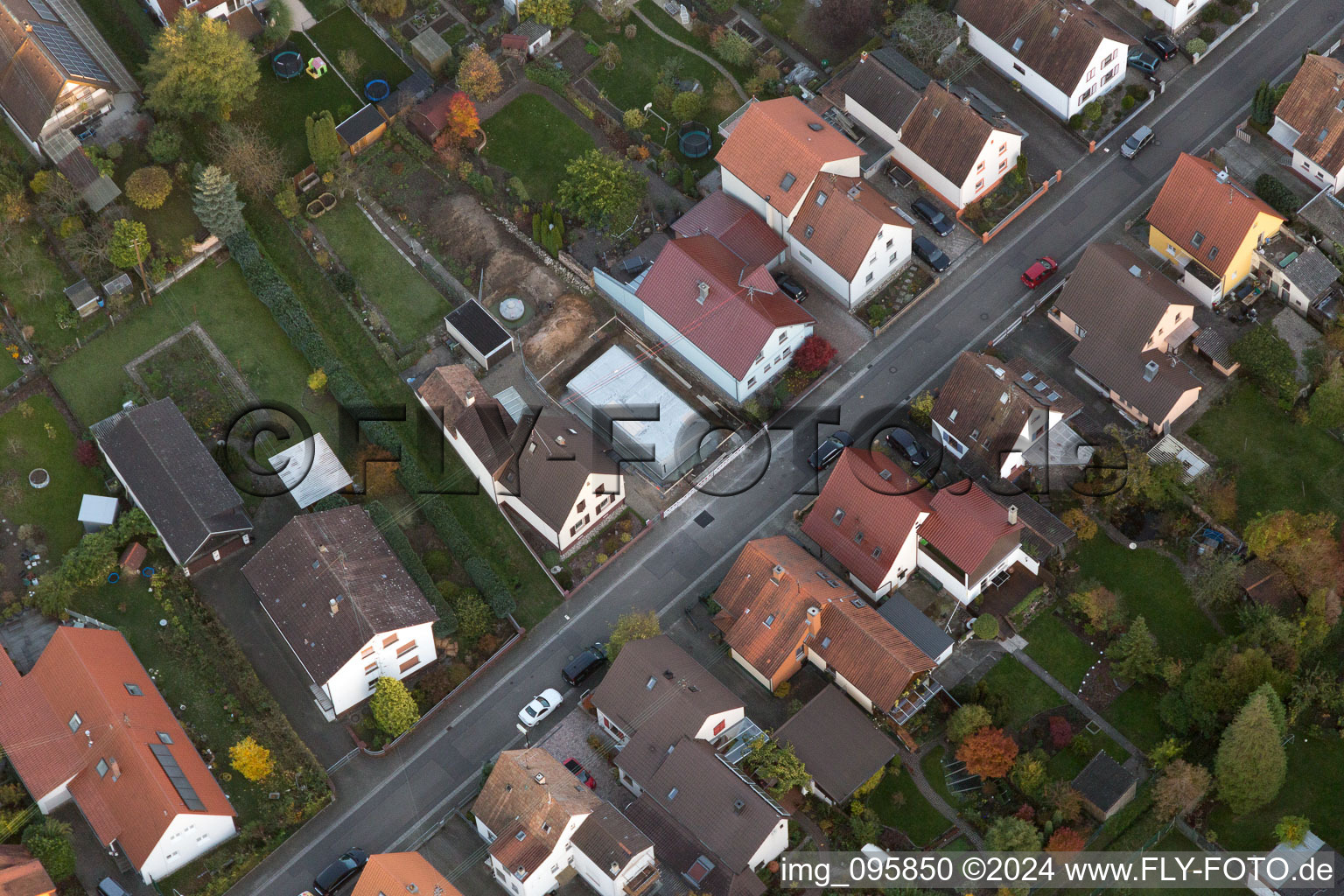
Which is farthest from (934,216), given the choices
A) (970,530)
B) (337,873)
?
(337,873)

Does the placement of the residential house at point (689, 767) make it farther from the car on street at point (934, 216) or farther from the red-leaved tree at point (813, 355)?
the car on street at point (934, 216)

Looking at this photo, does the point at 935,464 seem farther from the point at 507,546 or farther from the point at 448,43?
the point at 448,43

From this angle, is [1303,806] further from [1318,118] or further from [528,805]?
[1318,118]

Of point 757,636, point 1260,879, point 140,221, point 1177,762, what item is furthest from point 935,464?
point 140,221

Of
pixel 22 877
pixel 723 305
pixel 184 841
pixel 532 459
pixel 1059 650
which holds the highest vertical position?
pixel 723 305

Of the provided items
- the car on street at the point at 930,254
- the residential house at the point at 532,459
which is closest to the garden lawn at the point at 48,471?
the residential house at the point at 532,459

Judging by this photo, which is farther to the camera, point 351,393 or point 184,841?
point 351,393
